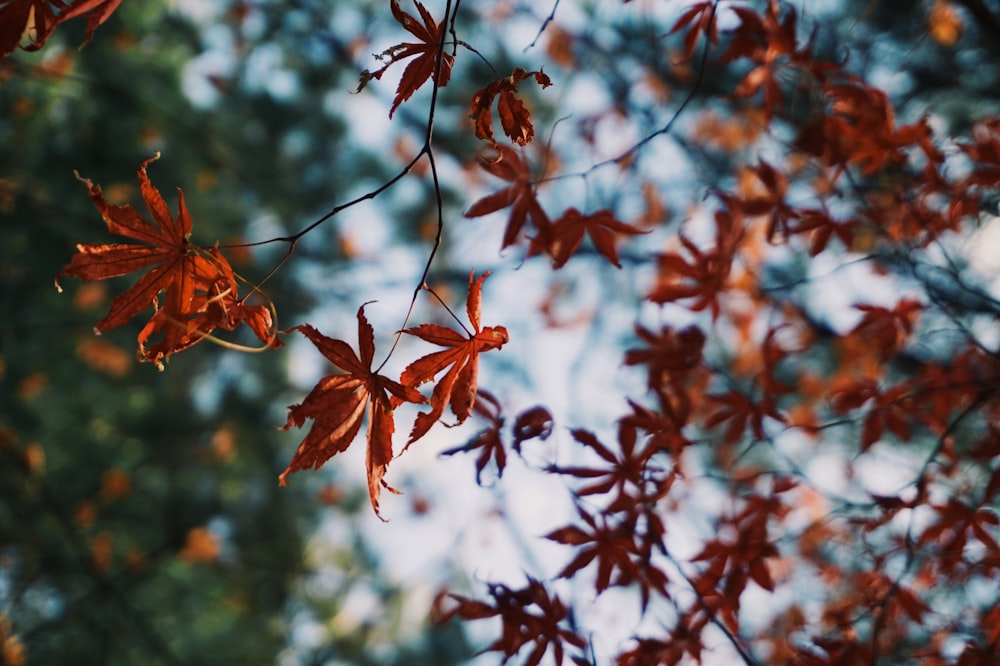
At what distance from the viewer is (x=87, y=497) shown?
4035 mm

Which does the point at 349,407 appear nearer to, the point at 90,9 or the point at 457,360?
the point at 457,360

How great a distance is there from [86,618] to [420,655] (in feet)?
11.9

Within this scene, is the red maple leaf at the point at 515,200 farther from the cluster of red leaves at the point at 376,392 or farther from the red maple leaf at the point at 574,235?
the cluster of red leaves at the point at 376,392

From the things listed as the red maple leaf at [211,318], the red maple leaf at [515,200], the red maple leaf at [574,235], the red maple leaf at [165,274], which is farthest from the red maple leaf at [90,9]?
the red maple leaf at [574,235]

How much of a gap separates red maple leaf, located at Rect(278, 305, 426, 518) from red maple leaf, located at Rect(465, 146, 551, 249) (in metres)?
0.47

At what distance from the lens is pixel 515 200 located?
4.41 feet

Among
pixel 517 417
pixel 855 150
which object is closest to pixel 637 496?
pixel 517 417

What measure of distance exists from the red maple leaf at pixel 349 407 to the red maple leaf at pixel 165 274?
0.09m

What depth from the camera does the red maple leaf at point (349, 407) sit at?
2.76 ft

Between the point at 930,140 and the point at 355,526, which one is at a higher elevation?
the point at 355,526

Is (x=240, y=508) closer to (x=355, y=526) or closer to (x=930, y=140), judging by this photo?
(x=355, y=526)

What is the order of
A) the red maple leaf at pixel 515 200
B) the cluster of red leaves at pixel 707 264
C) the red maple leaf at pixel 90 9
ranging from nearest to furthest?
the red maple leaf at pixel 90 9 → the red maple leaf at pixel 515 200 → the cluster of red leaves at pixel 707 264

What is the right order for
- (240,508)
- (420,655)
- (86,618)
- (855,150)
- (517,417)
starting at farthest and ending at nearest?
(420,655)
(240,508)
(86,618)
(855,150)
(517,417)

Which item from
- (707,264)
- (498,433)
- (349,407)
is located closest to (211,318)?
(349,407)
